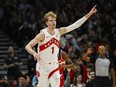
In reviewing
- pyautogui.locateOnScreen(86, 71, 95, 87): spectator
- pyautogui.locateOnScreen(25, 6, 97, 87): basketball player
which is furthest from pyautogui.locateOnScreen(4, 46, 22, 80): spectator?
pyautogui.locateOnScreen(25, 6, 97, 87): basketball player

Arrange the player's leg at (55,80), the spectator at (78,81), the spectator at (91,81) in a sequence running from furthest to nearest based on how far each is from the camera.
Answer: the spectator at (91,81)
the spectator at (78,81)
the player's leg at (55,80)

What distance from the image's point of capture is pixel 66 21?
21.8 meters

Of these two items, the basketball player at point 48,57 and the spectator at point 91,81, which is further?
the spectator at point 91,81

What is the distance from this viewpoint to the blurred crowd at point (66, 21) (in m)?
20.5

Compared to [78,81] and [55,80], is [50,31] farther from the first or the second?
[78,81]

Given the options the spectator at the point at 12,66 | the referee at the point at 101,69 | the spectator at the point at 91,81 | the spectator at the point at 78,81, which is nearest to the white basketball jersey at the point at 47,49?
the referee at the point at 101,69

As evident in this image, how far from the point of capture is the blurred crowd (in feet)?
67.2

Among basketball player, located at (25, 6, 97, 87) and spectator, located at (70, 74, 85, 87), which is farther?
spectator, located at (70, 74, 85, 87)

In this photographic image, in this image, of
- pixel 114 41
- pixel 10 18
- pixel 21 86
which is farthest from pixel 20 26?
pixel 21 86

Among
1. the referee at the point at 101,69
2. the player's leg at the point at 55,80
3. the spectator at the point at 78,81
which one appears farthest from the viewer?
the spectator at the point at 78,81

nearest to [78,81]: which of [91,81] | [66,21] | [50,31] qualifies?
[91,81]

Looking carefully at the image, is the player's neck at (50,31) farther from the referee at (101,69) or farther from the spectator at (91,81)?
the spectator at (91,81)

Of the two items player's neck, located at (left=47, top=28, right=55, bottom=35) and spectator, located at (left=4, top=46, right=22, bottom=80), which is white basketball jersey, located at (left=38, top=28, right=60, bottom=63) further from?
spectator, located at (left=4, top=46, right=22, bottom=80)

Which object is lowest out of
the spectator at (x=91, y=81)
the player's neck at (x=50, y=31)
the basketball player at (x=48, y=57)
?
the spectator at (x=91, y=81)
